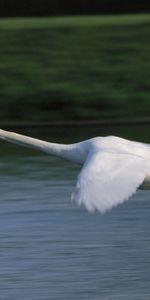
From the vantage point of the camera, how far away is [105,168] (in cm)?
650

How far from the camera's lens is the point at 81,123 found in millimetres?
15336

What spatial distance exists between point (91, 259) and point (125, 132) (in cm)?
658

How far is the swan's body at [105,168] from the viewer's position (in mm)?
5699

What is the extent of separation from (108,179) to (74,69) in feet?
33.0

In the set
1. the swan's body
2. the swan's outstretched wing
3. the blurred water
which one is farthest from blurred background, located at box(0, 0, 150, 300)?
the swan's outstretched wing

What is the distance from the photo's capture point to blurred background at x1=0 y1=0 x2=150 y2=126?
15.6m

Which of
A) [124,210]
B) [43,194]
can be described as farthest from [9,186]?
[124,210]

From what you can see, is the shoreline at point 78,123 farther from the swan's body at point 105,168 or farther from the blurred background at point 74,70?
the swan's body at point 105,168

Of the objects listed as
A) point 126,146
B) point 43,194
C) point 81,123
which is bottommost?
point 81,123

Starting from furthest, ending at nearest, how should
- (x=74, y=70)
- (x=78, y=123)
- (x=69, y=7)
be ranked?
(x=69, y=7)
(x=74, y=70)
(x=78, y=123)

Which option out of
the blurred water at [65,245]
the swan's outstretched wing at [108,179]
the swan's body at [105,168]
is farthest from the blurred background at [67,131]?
the swan's outstretched wing at [108,179]

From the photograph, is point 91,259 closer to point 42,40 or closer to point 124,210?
point 124,210

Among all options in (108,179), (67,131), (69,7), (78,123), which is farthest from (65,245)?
(69,7)

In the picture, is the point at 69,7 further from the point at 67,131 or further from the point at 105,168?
the point at 105,168
